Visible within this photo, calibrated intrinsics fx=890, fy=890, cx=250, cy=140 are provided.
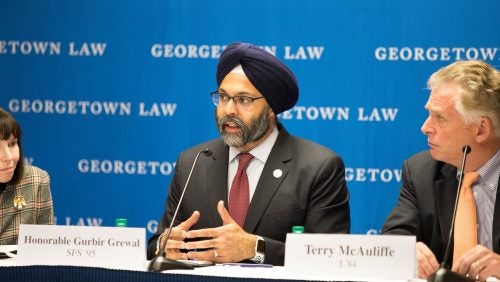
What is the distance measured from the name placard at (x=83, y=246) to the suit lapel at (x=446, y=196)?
4.22ft

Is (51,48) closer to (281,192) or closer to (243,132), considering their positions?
(243,132)

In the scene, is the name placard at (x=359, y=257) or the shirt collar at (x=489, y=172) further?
the shirt collar at (x=489, y=172)

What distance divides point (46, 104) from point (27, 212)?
5.19 ft

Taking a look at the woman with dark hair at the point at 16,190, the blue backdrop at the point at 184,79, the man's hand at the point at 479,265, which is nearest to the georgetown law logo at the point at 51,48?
the blue backdrop at the point at 184,79

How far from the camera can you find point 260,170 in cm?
422

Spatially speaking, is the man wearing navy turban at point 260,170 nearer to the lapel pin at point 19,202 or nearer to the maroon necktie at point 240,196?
the maroon necktie at point 240,196

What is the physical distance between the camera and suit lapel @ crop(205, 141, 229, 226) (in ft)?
13.5

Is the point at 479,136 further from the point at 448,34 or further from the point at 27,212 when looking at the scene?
the point at 27,212

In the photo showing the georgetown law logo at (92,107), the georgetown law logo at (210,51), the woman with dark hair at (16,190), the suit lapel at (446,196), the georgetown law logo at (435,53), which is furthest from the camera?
the georgetown law logo at (92,107)

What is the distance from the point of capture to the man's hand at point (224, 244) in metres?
3.59

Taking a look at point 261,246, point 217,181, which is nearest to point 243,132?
point 217,181

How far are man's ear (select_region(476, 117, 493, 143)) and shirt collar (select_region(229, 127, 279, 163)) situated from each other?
3.36 feet

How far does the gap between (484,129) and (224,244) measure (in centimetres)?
119

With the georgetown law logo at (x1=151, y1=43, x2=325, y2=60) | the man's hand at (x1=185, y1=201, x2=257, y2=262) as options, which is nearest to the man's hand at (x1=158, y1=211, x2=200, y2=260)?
the man's hand at (x1=185, y1=201, x2=257, y2=262)
